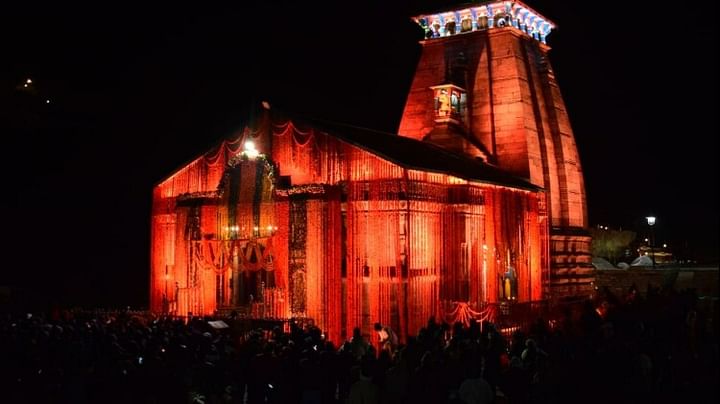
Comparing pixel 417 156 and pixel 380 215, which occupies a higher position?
pixel 417 156

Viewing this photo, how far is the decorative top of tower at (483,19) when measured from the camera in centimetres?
3198

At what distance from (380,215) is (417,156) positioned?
2893 millimetres

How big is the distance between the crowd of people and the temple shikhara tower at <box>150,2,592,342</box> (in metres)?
6.40

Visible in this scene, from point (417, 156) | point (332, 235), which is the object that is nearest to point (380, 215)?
point (332, 235)

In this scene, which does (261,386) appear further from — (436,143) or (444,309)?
(436,143)

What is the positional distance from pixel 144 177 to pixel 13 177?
609 centimetres

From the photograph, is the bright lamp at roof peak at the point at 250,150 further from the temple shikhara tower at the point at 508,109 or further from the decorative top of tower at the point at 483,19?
the decorative top of tower at the point at 483,19

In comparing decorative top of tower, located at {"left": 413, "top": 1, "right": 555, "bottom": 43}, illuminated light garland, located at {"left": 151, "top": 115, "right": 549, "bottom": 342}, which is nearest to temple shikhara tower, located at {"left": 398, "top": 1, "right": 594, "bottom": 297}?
decorative top of tower, located at {"left": 413, "top": 1, "right": 555, "bottom": 43}

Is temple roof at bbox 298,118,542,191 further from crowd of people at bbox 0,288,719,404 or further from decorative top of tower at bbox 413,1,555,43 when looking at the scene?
crowd of people at bbox 0,288,719,404

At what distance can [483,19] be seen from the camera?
106ft

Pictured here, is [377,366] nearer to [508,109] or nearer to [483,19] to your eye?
[508,109]

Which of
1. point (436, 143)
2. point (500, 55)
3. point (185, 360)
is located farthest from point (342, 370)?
point (500, 55)

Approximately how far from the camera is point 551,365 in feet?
37.1

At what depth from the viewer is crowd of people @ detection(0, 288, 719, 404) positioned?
1113 cm
